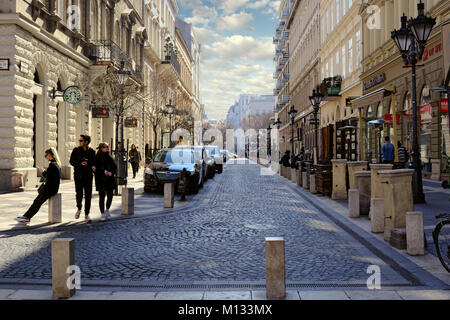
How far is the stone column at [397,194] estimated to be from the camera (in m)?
7.52

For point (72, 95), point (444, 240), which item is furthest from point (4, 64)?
point (444, 240)

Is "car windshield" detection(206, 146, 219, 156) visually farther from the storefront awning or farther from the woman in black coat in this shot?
the woman in black coat

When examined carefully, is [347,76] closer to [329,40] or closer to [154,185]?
[329,40]

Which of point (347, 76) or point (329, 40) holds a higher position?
point (329, 40)

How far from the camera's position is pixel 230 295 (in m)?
4.92

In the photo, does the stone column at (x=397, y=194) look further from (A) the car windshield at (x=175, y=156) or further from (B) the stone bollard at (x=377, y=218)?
(A) the car windshield at (x=175, y=156)

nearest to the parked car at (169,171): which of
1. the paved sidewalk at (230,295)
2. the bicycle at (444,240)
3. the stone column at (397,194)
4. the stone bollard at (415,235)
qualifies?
the stone column at (397,194)

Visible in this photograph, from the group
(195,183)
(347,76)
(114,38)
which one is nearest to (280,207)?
(195,183)

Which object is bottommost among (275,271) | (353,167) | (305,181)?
(275,271)

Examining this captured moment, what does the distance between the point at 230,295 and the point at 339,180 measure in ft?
34.6

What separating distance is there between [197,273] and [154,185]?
1141 cm

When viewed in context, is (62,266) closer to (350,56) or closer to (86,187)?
(86,187)

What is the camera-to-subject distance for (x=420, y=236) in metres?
6.83
